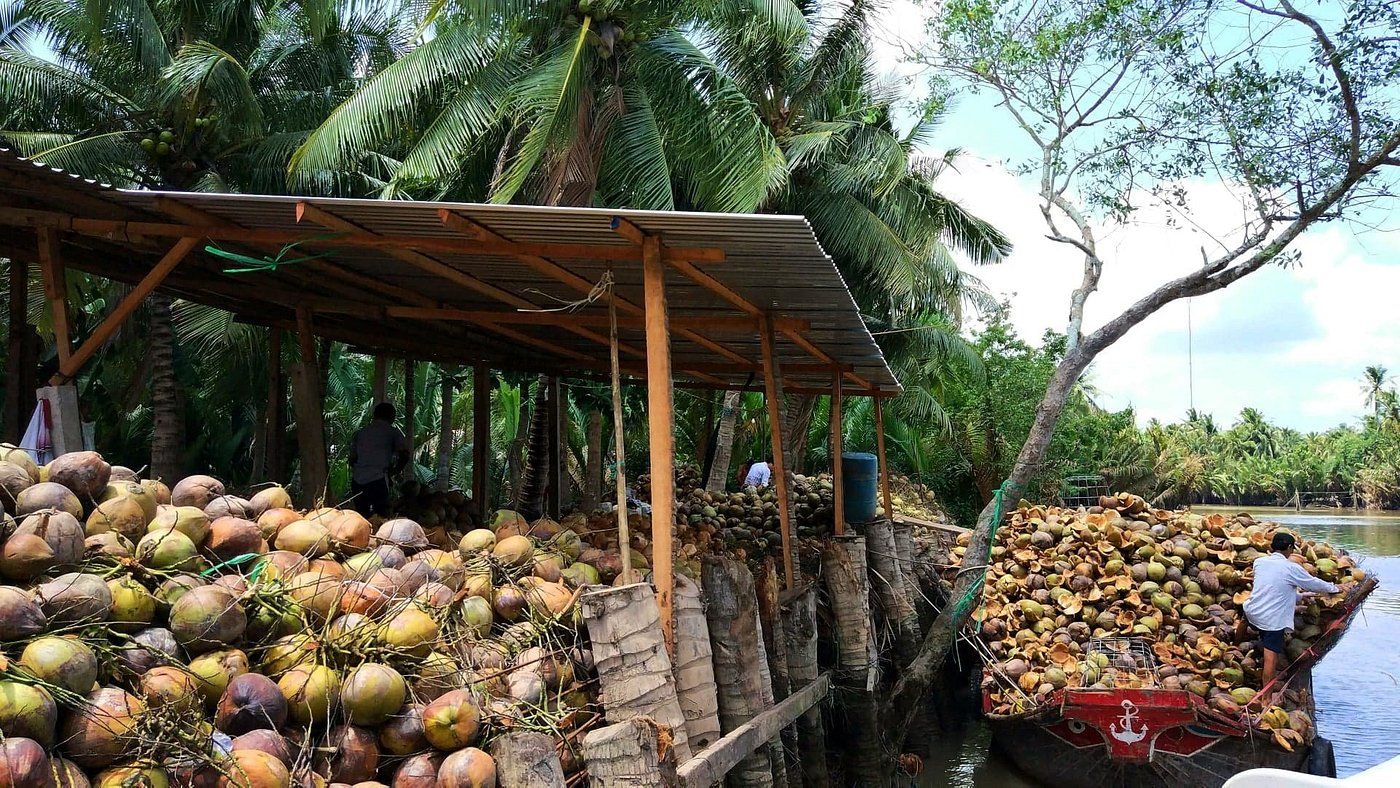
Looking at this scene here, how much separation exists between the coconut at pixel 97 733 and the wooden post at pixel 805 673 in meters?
4.66

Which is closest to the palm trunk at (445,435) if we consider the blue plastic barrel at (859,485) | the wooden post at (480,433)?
the wooden post at (480,433)

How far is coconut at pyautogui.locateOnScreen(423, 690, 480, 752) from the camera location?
4.00 metres

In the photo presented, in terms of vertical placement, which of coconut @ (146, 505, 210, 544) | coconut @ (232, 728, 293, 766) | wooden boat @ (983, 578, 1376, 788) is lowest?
wooden boat @ (983, 578, 1376, 788)

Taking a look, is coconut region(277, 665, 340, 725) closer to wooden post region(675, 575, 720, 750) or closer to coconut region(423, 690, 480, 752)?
coconut region(423, 690, 480, 752)

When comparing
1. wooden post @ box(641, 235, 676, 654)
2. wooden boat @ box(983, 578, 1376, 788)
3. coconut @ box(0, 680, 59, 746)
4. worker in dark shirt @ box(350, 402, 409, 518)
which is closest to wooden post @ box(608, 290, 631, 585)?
wooden post @ box(641, 235, 676, 654)

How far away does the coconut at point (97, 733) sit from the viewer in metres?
3.20

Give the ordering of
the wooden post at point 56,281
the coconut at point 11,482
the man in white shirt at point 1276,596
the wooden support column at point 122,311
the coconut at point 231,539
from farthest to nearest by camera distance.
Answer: the man in white shirt at point 1276,596 → the wooden post at point 56,281 → the wooden support column at point 122,311 → the coconut at point 231,539 → the coconut at point 11,482

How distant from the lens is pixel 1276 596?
933cm

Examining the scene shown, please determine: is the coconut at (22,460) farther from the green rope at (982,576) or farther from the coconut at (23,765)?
the green rope at (982,576)

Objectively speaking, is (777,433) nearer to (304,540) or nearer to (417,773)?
(304,540)

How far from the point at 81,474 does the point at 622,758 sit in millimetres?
2447

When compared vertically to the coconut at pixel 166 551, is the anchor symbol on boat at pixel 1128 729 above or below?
below

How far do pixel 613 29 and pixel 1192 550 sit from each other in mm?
8717

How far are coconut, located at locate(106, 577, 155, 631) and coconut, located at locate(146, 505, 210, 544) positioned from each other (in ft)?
1.30
